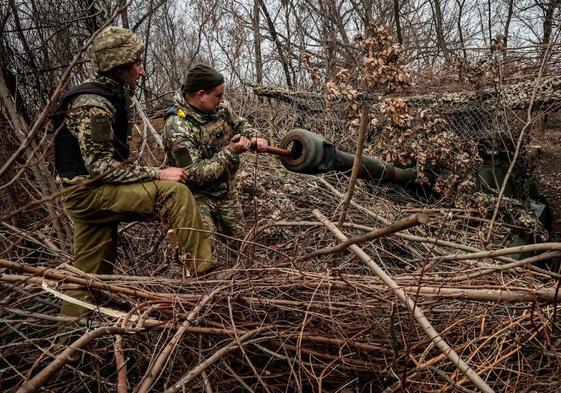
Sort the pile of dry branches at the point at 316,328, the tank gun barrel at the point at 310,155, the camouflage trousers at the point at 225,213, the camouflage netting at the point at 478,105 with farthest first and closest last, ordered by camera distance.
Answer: the camouflage netting at the point at 478,105 → the camouflage trousers at the point at 225,213 → the tank gun barrel at the point at 310,155 → the pile of dry branches at the point at 316,328

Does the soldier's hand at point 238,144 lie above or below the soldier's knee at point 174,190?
above

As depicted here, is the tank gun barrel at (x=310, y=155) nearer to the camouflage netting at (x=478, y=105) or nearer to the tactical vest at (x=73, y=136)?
the tactical vest at (x=73, y=136)

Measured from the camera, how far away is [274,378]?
238 cm

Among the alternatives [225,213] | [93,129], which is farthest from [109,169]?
[225,213]

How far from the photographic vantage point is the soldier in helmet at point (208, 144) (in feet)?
11.3

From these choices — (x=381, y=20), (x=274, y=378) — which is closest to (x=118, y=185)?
(x=274, y=378)

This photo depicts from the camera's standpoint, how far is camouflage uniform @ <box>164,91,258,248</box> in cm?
346

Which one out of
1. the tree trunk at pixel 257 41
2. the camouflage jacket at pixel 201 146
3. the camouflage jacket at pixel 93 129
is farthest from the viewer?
the tree trunk at pixel 257 41

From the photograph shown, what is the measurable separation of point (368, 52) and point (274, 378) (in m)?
4.46

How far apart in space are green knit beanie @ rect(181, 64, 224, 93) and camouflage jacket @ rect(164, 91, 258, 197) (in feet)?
0.51

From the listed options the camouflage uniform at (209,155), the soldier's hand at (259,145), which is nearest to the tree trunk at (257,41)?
the camouflage uniform at (209,155)

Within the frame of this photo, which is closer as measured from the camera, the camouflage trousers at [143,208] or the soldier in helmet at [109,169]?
the soldier in helmet at [109,169]

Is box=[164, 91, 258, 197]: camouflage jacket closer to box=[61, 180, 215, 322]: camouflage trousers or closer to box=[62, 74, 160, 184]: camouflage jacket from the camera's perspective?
box=[61, 180, 215, 322]: camouflage trousers

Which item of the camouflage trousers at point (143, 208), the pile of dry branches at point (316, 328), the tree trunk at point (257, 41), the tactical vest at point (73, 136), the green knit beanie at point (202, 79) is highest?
the tree trunk at point (257, 41)
